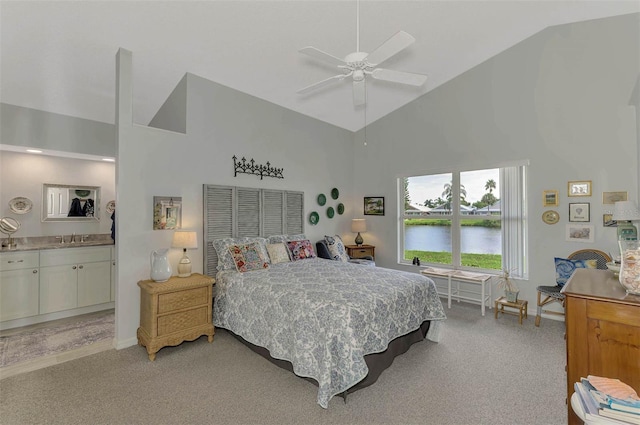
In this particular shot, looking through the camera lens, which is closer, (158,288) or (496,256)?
(158,288)

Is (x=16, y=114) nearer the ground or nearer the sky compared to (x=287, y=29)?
nearer the ground

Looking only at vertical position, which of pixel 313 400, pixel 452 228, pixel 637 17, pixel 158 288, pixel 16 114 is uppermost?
pixel 637 17

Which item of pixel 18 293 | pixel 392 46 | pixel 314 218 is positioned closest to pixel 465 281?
pixel 314 218


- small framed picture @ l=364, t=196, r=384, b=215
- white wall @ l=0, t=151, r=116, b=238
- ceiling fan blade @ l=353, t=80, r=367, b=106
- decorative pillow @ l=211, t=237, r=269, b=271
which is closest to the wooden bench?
small framed picture @ l=364, t=196, r=384, b=215

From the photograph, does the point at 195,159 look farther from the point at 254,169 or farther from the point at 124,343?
the point at 124,343

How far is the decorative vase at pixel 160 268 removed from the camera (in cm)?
320

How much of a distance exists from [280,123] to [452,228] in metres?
3.53

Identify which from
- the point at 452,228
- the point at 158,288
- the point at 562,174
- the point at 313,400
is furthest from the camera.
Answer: the point at 452,228

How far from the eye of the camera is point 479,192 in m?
4.91

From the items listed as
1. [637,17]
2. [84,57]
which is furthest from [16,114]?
[637,17]

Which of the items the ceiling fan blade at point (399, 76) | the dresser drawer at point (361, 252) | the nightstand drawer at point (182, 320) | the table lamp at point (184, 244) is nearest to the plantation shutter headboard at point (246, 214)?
the table lamp at point (184, 244)

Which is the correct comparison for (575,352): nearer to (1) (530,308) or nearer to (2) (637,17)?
(1) (530,308)

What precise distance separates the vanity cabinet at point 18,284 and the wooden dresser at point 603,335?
17.9 ft

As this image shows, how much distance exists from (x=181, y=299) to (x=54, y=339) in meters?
1.67
